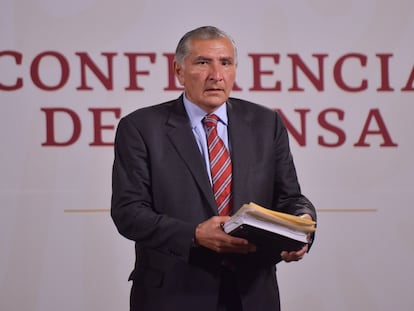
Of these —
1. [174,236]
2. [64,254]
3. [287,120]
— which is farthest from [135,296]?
[287,120]

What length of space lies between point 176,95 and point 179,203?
1.46 metres

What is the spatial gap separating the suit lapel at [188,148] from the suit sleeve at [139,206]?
0.27 ft

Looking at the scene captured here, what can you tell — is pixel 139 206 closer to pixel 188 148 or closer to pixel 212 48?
pixel 188 148

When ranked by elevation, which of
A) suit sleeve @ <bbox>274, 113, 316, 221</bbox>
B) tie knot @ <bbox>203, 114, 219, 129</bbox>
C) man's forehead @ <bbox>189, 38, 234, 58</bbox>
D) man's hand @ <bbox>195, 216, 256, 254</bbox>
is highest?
man's forehead @ <bbox>189, 38, 234, 58</bbox>

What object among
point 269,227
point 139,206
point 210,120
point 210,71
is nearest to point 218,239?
point 269,227

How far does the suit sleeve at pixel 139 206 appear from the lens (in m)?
1.92

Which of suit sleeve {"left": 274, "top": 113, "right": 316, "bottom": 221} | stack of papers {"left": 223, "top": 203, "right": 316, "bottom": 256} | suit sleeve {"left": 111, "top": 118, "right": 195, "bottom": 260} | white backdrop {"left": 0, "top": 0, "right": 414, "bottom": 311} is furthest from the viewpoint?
white backdrop {"left": 0, "top": 0, "right": 414, "bottom": 311}

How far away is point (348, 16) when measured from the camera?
350 centimetres

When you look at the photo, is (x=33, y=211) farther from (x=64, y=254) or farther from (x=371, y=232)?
(x=371, y=232)

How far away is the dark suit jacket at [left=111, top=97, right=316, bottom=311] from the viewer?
1.96 metres

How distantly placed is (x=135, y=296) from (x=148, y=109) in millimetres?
487

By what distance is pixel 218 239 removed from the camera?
1.86 meters

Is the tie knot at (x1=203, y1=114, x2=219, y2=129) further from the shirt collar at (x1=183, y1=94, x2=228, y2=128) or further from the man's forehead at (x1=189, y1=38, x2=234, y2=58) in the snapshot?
the man's forehead at (x1=189, y1=38, x2=234, y2=58)

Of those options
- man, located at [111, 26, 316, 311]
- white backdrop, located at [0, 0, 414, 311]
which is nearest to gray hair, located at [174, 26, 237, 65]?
man, located at [111, 26, 316, 311]
